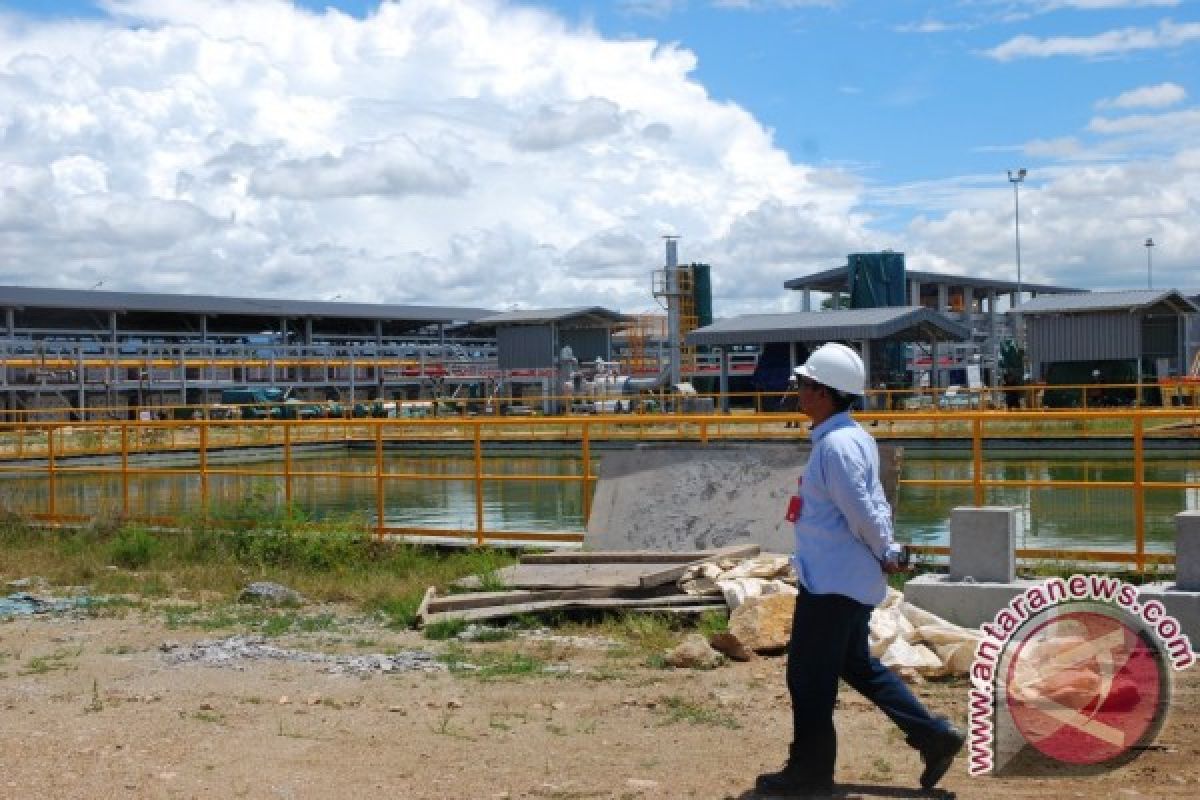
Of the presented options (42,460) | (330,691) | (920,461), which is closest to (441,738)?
(330,691)

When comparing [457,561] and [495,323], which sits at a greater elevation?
[495,323]

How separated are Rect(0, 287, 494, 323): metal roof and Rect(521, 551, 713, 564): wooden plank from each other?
4673 cm

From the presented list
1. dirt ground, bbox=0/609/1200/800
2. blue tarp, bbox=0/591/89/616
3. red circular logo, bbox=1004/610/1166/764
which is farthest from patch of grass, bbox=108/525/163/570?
red circular logo, bbox=1004/610/1166/764

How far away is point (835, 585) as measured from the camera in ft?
16.1

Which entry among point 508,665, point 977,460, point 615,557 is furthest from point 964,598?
point 508,665

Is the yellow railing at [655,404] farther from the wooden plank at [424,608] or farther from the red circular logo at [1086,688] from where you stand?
the red circular logo at [1086,688]

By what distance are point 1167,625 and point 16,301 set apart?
5170 centimetres

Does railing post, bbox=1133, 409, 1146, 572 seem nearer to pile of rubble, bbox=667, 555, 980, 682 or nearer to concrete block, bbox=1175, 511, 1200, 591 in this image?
concrete block, bbox=1175, 511, 1200, 591

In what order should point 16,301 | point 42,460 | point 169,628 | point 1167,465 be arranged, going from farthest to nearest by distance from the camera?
point 16,301 → point 42,460 → point 1167,465 → point 169,628

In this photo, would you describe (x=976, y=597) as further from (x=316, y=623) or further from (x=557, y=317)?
(x=557, y=317)

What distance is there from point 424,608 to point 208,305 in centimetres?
5374

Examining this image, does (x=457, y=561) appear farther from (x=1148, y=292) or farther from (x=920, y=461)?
(x=1148, y=292)

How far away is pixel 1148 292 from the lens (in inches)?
1636

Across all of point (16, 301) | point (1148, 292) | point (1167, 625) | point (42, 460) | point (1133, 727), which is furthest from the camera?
point (16, 301)
